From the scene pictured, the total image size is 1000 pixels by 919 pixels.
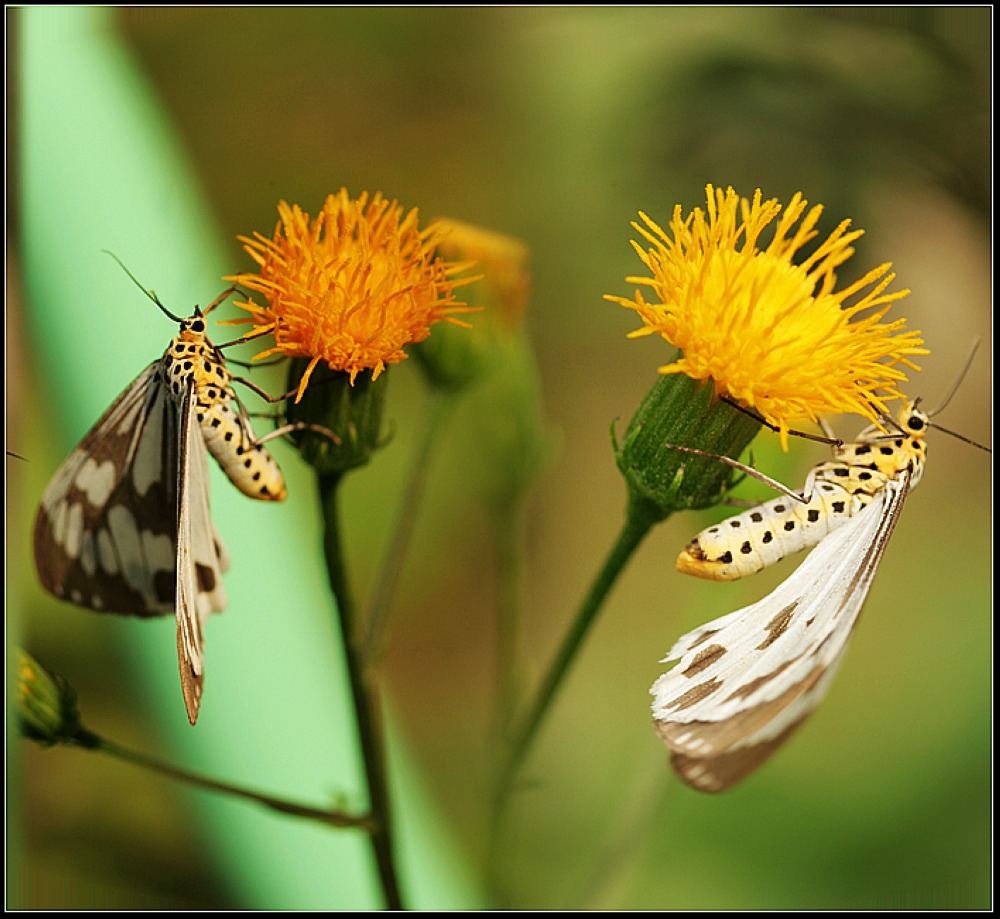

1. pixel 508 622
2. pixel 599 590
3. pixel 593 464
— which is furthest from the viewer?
pixel 593 464

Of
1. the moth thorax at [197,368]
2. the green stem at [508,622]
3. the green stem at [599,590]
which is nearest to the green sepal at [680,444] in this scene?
the green stem at [599,590]

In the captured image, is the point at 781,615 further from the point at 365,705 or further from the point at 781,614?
the point at 365,705

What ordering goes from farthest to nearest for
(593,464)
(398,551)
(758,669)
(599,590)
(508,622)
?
(593,464), (508,622), (398,551), (599,590), (758,669)

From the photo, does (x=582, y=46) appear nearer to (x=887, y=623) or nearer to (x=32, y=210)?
(x=32, y=210)

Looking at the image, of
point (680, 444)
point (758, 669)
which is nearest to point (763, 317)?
point (680, 444)

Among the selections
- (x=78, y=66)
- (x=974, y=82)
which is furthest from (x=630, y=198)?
(x=78, y=66)

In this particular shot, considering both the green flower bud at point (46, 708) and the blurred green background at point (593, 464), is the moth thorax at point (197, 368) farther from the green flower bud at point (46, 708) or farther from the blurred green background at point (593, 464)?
the blurred green background at point (593, 464)
